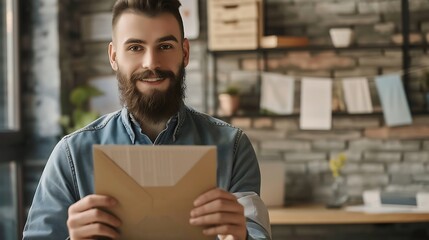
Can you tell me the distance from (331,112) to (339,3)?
2.39ft

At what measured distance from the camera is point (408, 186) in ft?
13.7

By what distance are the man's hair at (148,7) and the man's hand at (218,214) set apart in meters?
0.42

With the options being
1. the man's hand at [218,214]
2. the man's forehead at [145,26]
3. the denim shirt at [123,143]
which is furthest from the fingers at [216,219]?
the man's forehead at [145,26]

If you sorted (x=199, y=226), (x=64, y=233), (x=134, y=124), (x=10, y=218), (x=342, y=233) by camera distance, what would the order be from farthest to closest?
(x=342, y=233) < (x=10, y=218) < (x=134, y=124) < (x=64, y=233) < (x=199, y=226)

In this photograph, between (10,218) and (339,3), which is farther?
(339,3)

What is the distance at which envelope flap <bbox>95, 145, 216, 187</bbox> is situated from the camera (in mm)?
1230

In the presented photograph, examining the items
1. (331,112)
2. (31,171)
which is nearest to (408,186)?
(331,112)

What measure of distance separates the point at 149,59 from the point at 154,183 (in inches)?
11.3

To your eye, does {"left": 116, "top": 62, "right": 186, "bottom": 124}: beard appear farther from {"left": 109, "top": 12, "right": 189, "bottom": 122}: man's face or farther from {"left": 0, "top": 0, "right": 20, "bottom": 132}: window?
{"left": 0, "top": 0, "right": 20, "bottom": 132}: window

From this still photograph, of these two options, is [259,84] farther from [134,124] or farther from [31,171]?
[134,124]

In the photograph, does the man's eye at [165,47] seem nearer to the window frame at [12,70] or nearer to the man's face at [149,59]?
the man's face at [149,59]

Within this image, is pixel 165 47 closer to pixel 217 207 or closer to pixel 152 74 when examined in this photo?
pixel 152 74

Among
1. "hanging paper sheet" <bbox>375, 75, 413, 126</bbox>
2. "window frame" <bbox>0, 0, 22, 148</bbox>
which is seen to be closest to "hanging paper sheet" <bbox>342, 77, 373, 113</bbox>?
"hanging paper sheet" <bbox>375, 75, 413, 126</bbox>

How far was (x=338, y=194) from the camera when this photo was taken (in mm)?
4180
